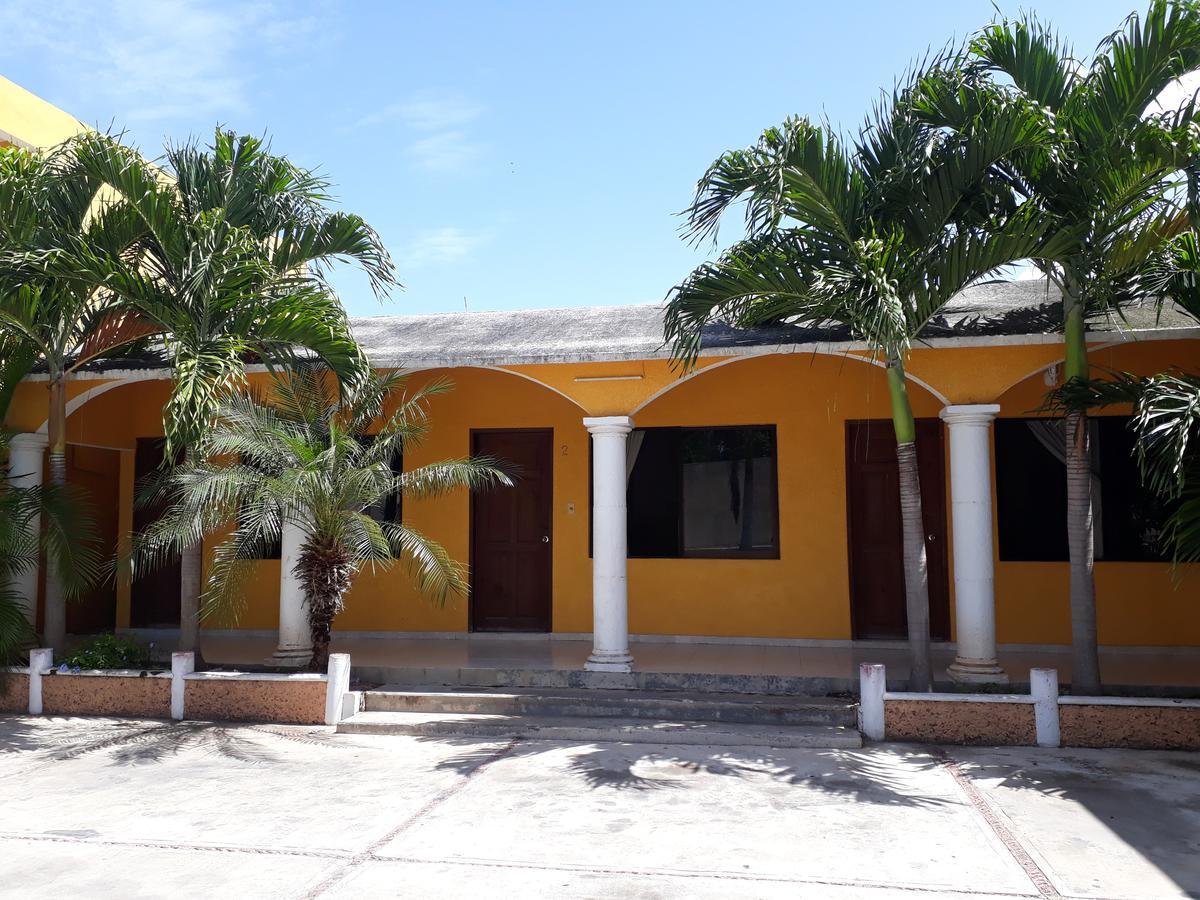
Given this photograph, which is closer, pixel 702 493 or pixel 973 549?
pixel 973 549

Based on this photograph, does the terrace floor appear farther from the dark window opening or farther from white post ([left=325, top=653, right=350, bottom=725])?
the dark window opening

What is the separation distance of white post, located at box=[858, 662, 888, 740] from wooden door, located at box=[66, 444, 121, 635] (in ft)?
28.2

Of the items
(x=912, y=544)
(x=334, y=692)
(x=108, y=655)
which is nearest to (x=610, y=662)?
(x=334, y=692)

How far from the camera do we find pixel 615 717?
7.66m

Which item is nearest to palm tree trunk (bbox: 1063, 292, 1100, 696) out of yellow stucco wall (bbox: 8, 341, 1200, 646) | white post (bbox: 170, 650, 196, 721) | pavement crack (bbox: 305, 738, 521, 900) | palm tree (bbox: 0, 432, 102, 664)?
yellow stucco wall (bbox: 8, 341, 1200, 646)

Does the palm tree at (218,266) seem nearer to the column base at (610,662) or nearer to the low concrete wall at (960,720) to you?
the column base at (610,662)

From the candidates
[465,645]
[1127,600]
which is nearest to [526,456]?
[465,645]

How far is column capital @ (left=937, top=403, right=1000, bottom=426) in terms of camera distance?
7.99m

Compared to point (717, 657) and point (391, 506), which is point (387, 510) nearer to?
point (391, 506)

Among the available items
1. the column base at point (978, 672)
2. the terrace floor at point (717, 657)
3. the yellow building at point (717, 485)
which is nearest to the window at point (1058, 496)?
the yellow building at point (717, 485)

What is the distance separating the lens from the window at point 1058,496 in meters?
9.64

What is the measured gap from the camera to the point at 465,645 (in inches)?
405

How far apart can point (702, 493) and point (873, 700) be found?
397 cm

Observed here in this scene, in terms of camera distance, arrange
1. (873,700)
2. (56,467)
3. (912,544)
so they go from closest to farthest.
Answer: (873,700), (912,544), (56,467)
